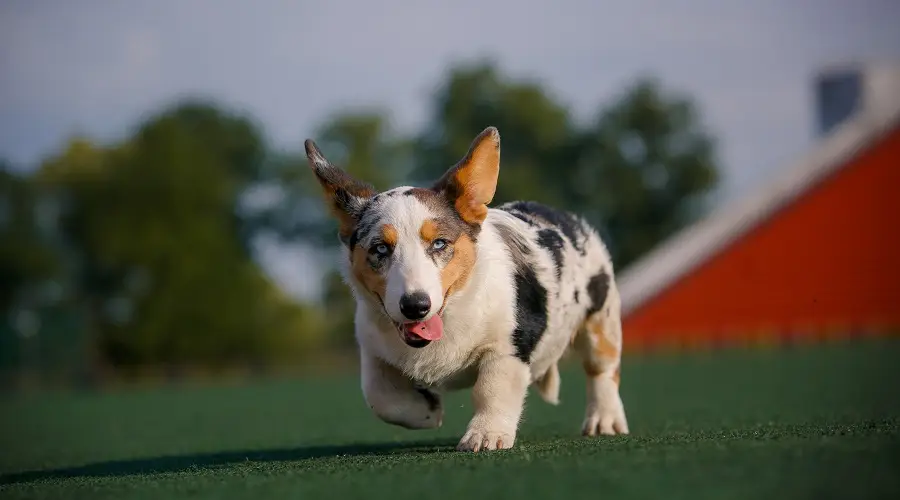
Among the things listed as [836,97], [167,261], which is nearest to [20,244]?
[167,261]

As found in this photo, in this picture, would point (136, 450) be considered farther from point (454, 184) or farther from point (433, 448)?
point (454, 184)

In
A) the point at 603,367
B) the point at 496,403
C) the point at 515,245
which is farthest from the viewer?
the point at 603,367

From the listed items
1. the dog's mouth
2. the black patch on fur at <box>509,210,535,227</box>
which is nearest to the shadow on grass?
the dog's mouth

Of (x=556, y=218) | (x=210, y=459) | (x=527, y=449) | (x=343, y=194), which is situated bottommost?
(x=210, y=459)

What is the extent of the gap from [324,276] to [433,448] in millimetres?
41620

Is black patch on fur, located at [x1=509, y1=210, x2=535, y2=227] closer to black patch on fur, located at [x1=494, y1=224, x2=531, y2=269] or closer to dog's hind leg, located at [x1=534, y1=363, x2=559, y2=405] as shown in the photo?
black patch on fur, located at [x1=494, y1=224, x2=531, y2=269]

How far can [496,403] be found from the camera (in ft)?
19.3

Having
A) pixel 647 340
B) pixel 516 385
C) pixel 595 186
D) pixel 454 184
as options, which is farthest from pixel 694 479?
pixel 595 186

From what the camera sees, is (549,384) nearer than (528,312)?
No

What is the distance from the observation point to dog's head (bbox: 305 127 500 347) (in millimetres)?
5567

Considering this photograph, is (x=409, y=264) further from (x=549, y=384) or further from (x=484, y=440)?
(x=549, y=384)

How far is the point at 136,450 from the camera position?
847cm

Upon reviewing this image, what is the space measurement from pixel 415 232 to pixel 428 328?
0.48m

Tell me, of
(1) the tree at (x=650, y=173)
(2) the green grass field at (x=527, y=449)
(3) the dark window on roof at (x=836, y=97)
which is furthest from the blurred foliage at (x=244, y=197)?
(2) the green grass field at (x=527, y=449)
